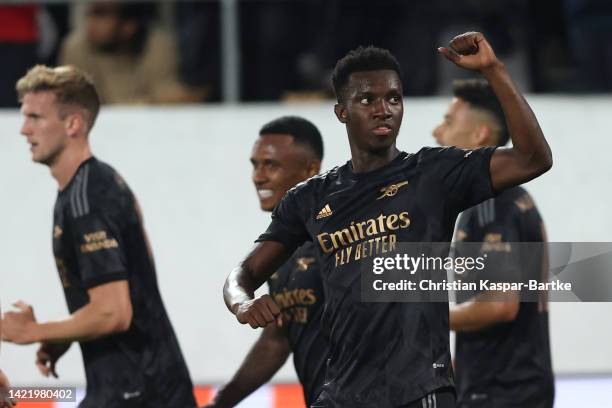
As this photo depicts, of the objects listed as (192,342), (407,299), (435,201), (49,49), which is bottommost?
(192,342)

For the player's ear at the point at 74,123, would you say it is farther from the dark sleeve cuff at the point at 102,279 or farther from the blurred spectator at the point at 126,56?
the blurred spectator at the point at 126,56

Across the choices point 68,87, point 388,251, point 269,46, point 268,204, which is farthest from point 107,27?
point 388,251

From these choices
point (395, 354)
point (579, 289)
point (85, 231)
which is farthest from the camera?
point (579, 289)

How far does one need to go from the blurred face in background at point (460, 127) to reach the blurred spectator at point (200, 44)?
109 inches

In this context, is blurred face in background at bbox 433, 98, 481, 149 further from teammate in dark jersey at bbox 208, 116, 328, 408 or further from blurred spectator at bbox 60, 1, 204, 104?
blurred spectator at bbox 60, 1, 204, 104

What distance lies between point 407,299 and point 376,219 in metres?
0.29

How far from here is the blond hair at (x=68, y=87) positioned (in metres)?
6.30

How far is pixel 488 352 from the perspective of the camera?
20.8 feet

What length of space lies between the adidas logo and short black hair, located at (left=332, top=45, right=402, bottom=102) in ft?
1.33

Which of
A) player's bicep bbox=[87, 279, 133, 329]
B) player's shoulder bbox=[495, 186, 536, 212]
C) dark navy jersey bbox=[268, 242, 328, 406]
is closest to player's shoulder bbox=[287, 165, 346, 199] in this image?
dark navy jersey bbox=[268, 242, 328, 406]

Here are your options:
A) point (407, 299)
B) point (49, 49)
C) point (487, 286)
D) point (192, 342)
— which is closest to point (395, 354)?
point (407, 299)

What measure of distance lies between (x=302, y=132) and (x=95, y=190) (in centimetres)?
102

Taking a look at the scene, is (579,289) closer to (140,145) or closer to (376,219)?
(376,219)

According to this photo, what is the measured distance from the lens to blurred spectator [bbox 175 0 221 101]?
9477mm
